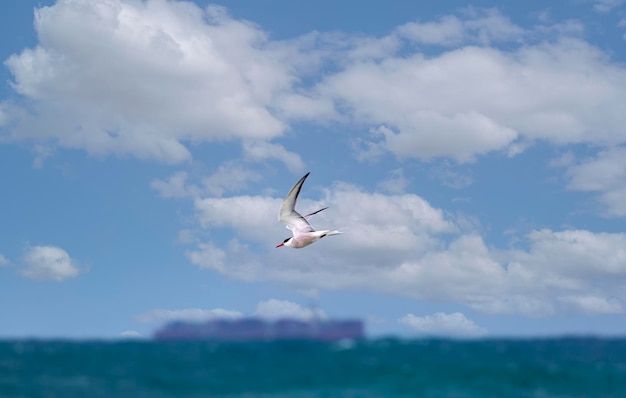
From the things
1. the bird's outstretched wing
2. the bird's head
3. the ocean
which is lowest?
the ocean

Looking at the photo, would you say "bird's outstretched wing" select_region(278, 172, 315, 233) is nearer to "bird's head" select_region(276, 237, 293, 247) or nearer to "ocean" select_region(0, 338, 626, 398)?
"bird's head" select_region(276, 237, 293, 247)

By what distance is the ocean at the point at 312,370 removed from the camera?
17.5 meters

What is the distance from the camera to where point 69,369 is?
19.2 meters

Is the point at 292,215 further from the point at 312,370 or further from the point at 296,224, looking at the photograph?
the point at 312,370

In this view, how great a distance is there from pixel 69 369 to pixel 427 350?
420 inches

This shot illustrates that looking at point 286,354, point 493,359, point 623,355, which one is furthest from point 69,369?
point 623,355

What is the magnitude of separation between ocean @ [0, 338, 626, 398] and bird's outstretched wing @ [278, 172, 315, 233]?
3.62 meters

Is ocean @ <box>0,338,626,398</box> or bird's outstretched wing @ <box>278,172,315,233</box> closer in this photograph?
ocean @ <box>0,338,626,398</box>

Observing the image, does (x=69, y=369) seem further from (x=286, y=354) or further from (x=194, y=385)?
(x=286, y=354)

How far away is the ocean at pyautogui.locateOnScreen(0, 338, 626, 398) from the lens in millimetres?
17500

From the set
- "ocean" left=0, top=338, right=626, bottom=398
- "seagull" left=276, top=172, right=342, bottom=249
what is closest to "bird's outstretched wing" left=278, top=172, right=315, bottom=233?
"seagull" left=276, top=172, right=342, bottom=249

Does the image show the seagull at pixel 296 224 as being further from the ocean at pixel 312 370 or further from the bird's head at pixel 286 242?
the ocean at pixel 312 370

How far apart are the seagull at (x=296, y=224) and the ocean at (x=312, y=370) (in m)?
3.20

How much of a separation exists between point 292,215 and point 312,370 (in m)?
5.32
